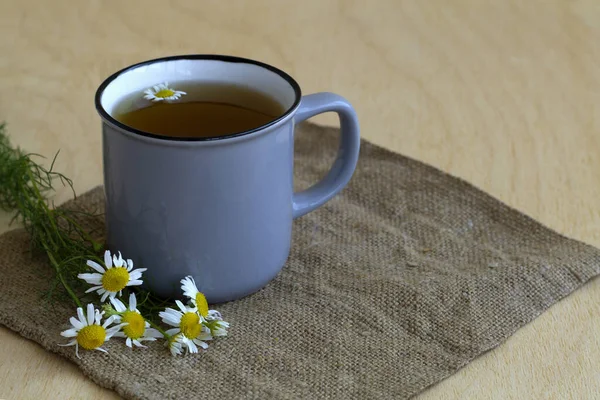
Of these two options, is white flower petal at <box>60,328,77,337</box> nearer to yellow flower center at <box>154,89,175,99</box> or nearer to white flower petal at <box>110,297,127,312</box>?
white flower petal at <box>110,297,127,312</box>

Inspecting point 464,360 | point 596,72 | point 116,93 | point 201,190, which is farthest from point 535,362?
point 596,72

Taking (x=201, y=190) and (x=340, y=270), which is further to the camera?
(x=340, y=270)

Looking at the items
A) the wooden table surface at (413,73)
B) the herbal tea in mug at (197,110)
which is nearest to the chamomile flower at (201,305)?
the herbal tea in mug at (197,110)

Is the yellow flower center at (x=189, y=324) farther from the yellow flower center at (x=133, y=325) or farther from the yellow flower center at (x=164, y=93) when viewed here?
the yellow flower center at (x=164, y=93)

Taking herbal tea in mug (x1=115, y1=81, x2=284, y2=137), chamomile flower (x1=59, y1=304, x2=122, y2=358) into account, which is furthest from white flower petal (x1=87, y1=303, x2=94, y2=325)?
herbal tea in mug (x1=115, y1=81, x2=284, y2=137)

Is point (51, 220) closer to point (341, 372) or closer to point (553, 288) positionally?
point (341, 372)

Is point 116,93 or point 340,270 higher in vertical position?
point 116,93

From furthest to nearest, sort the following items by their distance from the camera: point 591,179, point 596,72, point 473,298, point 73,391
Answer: point 596,72, point 591,179, point 473,298, point 73,391
